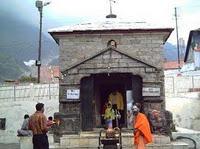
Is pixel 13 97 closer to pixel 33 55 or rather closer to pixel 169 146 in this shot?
pixel 169 146

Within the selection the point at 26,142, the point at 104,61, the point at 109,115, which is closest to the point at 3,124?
the point at 26,142

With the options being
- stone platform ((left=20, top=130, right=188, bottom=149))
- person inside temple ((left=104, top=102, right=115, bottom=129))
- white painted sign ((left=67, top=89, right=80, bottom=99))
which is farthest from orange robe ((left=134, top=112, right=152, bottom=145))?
white painted sign ((left=67, top=89, right=80, bottom=99))

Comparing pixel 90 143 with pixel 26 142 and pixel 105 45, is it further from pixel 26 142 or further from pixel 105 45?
pixel 105 45

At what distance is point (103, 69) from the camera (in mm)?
18047

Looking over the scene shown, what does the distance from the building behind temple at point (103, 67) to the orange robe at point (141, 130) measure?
202 inches

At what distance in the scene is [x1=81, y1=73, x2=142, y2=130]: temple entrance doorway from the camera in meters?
18.4

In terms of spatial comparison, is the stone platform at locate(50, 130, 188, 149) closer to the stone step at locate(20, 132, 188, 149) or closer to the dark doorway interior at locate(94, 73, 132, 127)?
the stone step at locate(20, 132, 188, 149)

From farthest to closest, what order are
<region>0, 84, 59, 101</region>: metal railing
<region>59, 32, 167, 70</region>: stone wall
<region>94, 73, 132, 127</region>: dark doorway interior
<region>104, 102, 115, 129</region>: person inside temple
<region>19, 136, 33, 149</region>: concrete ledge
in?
<region>0, 84, 59, 101</region>: metal railing → <region>94, 73, 132, 127</region>: dark doorway interior → <region>59, 32, 167, 70</region>: stone wall → <region>104, 102, 115, 129</region>: person inside temple → <region>19, 136, 33, 149</region>: concrete ledge

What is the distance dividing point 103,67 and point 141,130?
564 centimetres

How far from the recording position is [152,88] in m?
18.0

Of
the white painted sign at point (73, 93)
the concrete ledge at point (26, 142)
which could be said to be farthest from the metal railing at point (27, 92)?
the concrete ledge at point (26, 142)

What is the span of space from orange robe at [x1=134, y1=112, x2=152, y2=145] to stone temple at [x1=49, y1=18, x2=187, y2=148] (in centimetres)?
499

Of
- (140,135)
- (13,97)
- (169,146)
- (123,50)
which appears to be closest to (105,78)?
(123,50)

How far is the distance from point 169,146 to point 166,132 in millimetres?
1220
